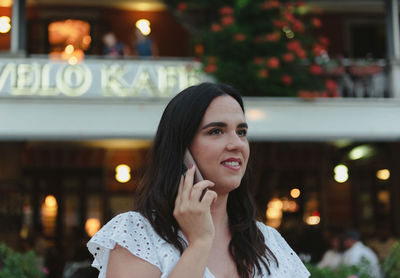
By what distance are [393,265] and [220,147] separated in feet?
17.9

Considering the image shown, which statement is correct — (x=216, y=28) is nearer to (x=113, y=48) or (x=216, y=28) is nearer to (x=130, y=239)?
(x=113, y=48)

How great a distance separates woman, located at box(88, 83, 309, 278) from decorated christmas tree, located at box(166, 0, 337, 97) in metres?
8.78

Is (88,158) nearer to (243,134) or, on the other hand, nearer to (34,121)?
(34,121)

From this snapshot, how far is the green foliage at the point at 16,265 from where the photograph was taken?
289 inches

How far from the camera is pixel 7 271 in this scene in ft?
23.6

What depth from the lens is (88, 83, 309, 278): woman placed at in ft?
6.79

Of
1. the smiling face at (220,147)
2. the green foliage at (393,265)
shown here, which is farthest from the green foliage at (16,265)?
the smiling face at (220,147)

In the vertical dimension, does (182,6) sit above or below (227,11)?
above

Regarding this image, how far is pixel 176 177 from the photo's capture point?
89.0 inches

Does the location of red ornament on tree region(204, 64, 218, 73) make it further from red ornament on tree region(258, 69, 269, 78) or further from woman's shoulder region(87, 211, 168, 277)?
woman's shoulder region(87, 211, 168, 277)

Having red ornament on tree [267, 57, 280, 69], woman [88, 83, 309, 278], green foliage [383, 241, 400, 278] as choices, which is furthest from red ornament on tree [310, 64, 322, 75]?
woman [88, 83, 309, 278]

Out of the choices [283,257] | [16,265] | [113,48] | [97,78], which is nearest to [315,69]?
[97,78]

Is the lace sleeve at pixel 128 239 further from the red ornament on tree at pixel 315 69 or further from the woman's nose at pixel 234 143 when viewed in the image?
the red ornament on tree at pixel 315 69

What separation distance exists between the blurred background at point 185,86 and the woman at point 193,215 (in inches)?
323
